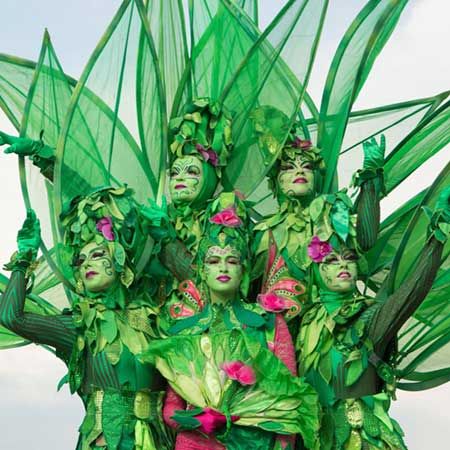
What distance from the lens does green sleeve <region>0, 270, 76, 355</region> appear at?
10781mm

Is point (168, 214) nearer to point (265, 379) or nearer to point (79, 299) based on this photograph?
point (79, 299)

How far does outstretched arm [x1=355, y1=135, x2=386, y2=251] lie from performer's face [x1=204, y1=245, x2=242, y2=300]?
3.13 ft

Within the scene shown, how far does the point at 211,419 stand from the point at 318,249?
1.48 metres

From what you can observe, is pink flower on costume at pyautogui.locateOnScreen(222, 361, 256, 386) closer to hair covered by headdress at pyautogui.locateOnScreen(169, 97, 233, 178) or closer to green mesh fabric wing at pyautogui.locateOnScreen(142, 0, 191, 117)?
hair covered by headdress at pyautogui.locateOnScreen(169, 97, 233, 178)

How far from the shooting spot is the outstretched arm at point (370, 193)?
1095cm

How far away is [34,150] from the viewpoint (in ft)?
38.3

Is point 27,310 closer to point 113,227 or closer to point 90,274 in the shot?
point 90,274

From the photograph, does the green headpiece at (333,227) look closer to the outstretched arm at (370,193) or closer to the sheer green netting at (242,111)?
the outstretched arm at (370,193)

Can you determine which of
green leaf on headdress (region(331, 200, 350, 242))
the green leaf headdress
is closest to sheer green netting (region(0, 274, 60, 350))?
the green leaf headdress

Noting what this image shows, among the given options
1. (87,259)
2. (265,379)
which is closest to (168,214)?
(87,259)

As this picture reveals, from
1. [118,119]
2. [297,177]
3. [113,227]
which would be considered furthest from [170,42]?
[113,227]

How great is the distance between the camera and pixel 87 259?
425 inches

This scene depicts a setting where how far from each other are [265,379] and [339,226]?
1246 mm

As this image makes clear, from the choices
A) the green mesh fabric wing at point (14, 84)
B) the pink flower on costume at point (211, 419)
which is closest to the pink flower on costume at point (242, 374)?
the pink flower on costume at point (211, 419)
